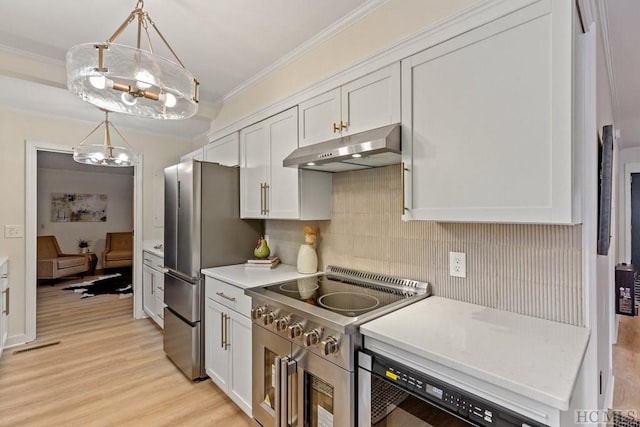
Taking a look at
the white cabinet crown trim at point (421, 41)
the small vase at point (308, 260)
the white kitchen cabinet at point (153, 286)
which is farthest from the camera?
the white kitchen cabinet at point (153, 286)

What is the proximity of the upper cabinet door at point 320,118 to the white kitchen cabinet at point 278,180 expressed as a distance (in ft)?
0.27

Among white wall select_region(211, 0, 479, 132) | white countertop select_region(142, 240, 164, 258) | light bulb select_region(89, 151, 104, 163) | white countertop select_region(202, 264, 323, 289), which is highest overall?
white wall select_region(211, 0, 479, 132)

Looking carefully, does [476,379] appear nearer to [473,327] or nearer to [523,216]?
[473,327]

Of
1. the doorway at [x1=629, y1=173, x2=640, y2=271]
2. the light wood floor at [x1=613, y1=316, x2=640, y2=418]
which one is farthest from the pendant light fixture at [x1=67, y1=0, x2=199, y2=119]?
the doorway at [x1=629, y1=173, x2=640, y2=271]

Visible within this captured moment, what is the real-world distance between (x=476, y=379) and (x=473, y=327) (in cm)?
34

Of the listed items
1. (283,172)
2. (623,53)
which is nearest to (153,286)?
(283,172)

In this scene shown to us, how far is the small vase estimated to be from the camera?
2.31m

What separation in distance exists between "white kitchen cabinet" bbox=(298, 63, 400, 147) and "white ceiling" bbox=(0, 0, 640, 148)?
52 centimetres

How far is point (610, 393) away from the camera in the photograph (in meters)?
2.21

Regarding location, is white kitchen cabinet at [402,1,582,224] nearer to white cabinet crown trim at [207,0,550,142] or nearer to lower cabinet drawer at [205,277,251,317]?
white cabinet crown trim at [207,0,550,142]

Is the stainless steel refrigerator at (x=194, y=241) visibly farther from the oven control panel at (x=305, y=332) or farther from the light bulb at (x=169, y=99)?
the oven control panel at (x=305, y=332)

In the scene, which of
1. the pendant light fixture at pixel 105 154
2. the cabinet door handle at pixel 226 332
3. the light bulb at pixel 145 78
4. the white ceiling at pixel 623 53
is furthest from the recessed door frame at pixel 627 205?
the pendant light fixture at pixel 105 154

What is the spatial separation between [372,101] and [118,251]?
26.0 feet

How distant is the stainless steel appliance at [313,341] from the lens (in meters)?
1.30
